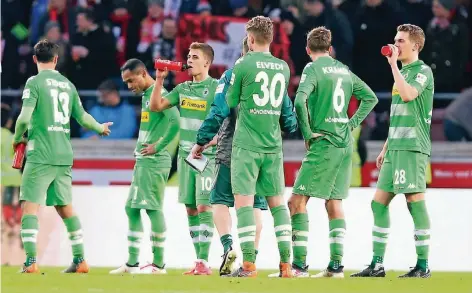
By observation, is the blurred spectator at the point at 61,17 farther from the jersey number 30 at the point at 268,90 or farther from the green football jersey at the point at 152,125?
the jersey number 30 at the point at 268,90

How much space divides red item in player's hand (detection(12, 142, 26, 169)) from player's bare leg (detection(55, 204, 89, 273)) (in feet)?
1.97

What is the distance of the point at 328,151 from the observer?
1087 cm

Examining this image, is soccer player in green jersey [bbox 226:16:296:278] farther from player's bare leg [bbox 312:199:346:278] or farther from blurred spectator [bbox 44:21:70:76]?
blurred spectator [bbox 44:21:70:76]

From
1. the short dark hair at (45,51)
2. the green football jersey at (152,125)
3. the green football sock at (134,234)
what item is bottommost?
the green football sock at (134,234)

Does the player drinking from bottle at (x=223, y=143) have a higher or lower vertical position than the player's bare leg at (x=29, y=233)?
higher

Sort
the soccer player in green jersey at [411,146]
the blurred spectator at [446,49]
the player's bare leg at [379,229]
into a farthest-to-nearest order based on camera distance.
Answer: the blurred spectator at [446,49], the player's bare leg at [379,229], the soccer player in green jersey at [411,146]

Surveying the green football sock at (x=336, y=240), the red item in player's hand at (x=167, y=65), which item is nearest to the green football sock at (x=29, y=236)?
the red item in player's hand at (x=167, y=65)

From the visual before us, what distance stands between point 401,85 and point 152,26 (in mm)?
8572

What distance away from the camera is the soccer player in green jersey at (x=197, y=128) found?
11836 millimetres

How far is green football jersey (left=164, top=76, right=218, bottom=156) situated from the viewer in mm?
Result: 11867

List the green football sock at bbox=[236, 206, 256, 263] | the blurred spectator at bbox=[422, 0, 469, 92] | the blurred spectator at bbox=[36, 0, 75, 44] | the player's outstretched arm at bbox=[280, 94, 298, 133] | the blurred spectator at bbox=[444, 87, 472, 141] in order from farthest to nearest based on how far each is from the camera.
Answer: the blurred spectator at bbox=[36, 0, 75, 44], the blurred spectator at bbox=[422, 0, 469, 92], the blurred spectator at bbox=[444, 87, 472, 141], the player's outstretched arm at bbox=[280, 94, 298, 133], the green football sock at bbox=[236, 206, 256, 263]

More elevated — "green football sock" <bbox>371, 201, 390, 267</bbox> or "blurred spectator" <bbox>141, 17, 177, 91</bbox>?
"blurred spectator" <bbox>141, 17, 177, 91</bbox>

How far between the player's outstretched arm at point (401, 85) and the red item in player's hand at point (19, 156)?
3311 mm

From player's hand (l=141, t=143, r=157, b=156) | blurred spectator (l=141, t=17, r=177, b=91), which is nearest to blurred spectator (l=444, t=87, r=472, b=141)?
blurred spectator (l=141, t=17, r=177, b=91)
